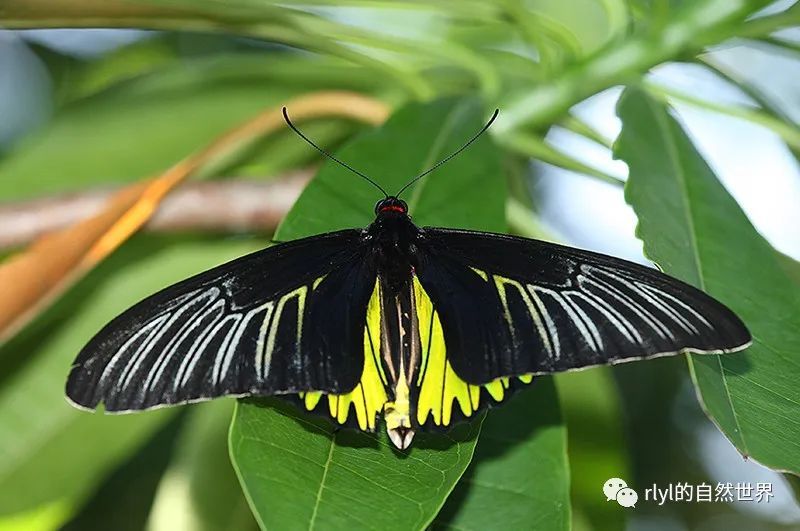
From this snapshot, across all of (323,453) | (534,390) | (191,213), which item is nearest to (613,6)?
(534,390)

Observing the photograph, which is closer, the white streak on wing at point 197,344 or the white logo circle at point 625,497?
the white streak on wing at point 197,344

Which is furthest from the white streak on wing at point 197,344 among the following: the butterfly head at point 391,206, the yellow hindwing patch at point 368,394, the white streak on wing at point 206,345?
the butterfly head at point 391,206

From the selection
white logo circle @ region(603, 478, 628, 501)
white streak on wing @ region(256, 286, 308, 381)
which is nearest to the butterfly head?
white streak on wing @ region(256, 286, 308, 381)

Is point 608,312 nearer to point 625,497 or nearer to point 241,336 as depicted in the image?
point 241,336

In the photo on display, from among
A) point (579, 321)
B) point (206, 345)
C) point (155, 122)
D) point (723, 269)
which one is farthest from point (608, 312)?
point (155, 122)

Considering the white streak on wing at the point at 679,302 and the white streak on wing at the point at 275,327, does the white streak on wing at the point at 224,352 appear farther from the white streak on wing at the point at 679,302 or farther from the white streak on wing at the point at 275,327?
the white streak on wing at the point at 679,302

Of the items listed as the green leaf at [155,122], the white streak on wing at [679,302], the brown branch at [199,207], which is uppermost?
the green leaf at [155,122]
